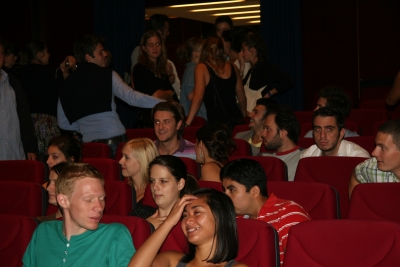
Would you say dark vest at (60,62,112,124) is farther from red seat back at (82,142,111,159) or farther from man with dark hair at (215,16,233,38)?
man with dark hair at (215,16,233,38)

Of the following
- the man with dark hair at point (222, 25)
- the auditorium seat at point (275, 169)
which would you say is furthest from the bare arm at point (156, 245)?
the man with dark hair at point (222, 25)

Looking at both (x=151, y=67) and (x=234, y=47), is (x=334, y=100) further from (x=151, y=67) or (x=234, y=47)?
(x=234, y=47)

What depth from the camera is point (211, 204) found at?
301 cm

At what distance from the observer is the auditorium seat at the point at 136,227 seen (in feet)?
10.6

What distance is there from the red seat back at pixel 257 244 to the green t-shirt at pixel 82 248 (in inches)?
19.4

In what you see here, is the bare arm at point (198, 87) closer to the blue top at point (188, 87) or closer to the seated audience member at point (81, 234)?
the blue top at point (188, 87)

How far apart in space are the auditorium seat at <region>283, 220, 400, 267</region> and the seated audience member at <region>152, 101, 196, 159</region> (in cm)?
260

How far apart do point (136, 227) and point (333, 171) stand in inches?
69.2

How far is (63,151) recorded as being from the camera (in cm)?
503

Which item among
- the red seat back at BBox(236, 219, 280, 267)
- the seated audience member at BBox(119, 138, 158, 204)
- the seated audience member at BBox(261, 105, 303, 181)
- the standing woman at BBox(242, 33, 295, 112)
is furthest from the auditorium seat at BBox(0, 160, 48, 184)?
the standing woman at BBox(242, 33, 295, 112)

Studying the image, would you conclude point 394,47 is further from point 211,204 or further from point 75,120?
point 211,204

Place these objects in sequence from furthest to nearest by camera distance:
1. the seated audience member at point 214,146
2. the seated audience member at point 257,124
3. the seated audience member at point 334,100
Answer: the seated audience member at point 334,100 → the seated audience member at point 257,124 → the seated audience member at point 214,146

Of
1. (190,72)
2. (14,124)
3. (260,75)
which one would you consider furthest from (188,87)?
(14,124)

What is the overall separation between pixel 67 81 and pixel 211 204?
325 centimetres
